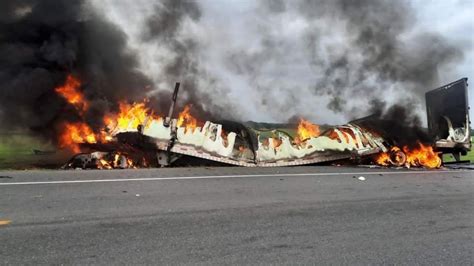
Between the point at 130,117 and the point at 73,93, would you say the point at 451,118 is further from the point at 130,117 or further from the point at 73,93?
the point at 73,93

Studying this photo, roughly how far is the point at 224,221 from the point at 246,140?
23.2 feet

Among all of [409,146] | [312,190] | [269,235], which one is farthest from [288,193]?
[409,146]

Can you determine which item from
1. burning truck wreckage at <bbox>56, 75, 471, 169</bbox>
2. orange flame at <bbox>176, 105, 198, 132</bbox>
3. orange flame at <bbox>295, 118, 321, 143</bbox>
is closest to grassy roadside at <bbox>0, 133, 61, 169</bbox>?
burning truck wreckage at <bbox>56, 75, 471, 169</bbox>

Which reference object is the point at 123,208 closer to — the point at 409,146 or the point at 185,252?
the point at 185,252

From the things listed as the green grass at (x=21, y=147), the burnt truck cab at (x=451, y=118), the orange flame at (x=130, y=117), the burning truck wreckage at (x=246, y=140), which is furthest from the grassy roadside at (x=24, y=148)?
the burnt truck cab at (x=451, y=118)

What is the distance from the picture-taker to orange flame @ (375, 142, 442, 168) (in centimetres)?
1256

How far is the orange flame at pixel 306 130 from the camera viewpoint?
1301 centimetres

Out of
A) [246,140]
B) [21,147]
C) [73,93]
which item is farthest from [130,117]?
[21,147]

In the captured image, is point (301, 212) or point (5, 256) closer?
point (5, 256)

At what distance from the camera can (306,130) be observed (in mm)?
13328

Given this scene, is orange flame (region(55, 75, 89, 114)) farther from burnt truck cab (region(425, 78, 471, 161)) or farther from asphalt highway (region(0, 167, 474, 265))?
burnt truck cab (region(425, 78, 471, 161))

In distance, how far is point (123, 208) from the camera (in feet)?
17.1

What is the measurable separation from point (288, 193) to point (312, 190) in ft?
1.93

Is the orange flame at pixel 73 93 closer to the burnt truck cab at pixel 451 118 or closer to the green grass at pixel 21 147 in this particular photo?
the green grass at pixel 21 147
